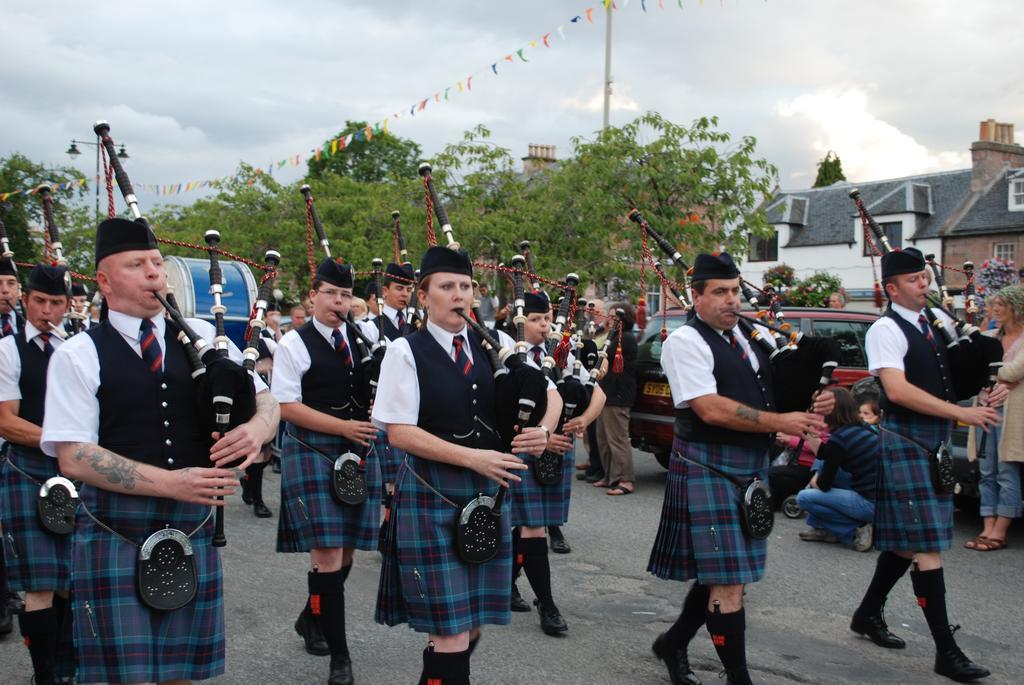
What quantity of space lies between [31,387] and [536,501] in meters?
2.48

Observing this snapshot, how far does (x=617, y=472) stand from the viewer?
8.80 m

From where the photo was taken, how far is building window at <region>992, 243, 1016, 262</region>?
28531mm

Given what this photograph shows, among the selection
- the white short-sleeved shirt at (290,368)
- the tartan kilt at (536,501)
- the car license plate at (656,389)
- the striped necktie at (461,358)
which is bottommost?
the tartan kilt at (536,501)

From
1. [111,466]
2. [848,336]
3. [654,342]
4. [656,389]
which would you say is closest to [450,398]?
[111,466]

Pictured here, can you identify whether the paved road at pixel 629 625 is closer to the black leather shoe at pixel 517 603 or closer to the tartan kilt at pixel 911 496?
the black leather shoe at pixel 517 603

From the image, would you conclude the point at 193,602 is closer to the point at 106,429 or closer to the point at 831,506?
the point at 106,429

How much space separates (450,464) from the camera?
322cm

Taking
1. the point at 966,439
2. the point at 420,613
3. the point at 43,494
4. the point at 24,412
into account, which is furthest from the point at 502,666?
the point at 966,439

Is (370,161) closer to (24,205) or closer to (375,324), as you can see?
(24,205)

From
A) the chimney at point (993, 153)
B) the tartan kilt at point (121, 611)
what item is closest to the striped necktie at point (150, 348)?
the tartan kilt at point (121, 611)

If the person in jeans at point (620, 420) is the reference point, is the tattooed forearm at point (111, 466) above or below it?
above

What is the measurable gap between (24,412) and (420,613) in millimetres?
2029

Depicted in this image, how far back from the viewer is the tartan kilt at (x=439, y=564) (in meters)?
3.17

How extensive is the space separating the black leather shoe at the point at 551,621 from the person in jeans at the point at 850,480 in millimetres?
→ 2662
